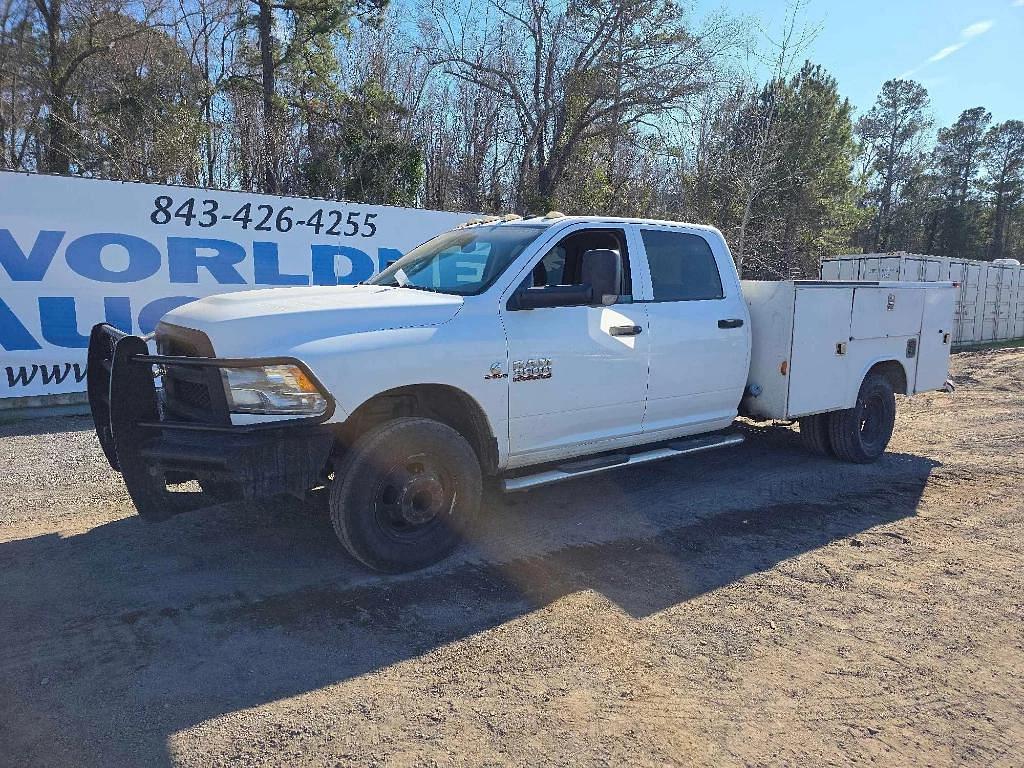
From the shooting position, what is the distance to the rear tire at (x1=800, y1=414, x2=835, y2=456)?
684cm

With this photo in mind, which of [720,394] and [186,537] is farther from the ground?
[720,394]

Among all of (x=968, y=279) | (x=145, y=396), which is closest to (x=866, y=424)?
(x=145, y=396)

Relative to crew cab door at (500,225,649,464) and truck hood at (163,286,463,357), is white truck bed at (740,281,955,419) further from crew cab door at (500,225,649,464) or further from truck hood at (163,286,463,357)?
truck hood at (163,286,463,357)

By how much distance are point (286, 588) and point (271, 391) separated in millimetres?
1150

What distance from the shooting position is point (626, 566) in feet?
14.3

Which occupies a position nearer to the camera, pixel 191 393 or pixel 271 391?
pixel 271 391

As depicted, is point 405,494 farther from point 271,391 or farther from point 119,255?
point 119,255

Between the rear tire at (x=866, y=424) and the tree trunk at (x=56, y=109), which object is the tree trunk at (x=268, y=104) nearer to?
the tree trunk at (x=56, y=109)

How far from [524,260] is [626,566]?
2050 millimetres

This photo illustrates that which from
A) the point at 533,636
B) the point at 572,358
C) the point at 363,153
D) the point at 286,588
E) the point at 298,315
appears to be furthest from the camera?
the point at 363,153

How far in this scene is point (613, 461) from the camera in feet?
16.5

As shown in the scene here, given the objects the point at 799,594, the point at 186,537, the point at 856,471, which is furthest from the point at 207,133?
the point at 799,594

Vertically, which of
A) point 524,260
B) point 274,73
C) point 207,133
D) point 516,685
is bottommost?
point 516,685

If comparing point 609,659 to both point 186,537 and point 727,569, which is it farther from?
point 186,537
